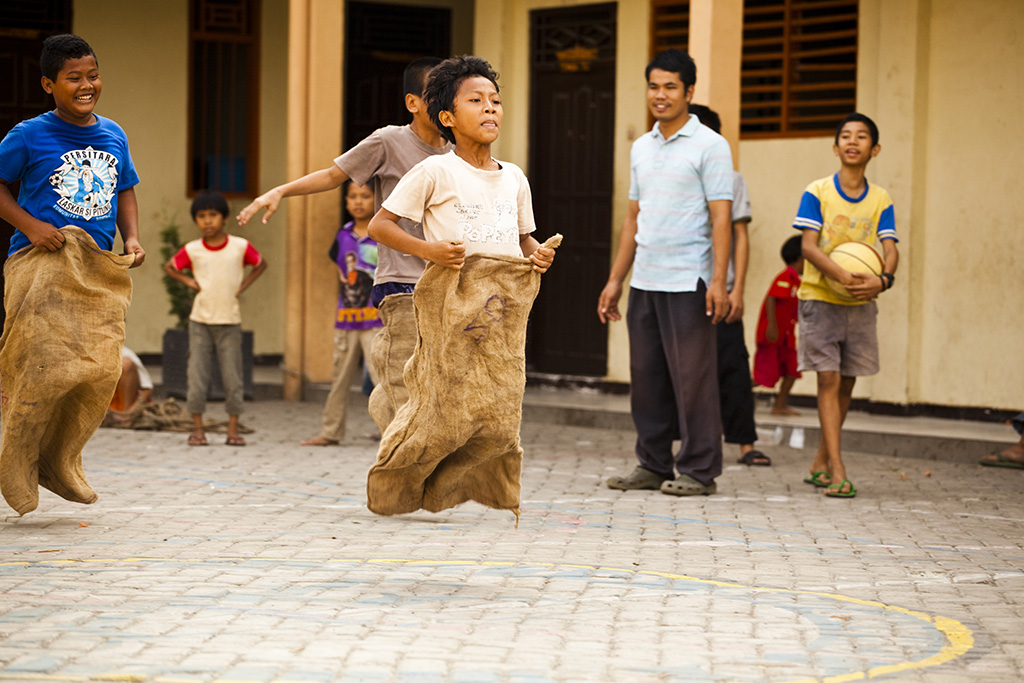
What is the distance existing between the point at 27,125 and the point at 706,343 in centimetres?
363

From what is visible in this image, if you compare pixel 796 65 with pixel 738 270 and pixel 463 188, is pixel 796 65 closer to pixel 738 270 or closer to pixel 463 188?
pixel 738 270

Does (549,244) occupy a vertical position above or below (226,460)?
above

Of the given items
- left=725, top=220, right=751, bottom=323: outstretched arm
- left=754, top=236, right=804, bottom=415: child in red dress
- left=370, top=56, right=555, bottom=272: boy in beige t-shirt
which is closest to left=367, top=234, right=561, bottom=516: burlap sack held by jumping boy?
left=370, top=56, right=555, bottom=272: boy in beige t-shirt

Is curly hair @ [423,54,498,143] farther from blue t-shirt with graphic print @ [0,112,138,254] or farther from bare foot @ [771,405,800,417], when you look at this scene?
bare foot @ [771,405,800,417]

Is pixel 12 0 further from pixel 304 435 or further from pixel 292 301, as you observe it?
pixel 304 435

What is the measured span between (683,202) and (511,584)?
3.11 m

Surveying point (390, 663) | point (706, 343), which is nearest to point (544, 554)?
point (390, 663)

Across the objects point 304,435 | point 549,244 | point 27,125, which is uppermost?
point 27,125

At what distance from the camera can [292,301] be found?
1212cm

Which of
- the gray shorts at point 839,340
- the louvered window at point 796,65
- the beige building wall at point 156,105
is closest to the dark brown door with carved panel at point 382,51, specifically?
the beige building wall at point 156,105

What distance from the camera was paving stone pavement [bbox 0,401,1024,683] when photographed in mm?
3945

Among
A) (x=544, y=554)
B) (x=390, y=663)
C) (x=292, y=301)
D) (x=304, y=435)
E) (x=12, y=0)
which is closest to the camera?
(x=390, y=663)

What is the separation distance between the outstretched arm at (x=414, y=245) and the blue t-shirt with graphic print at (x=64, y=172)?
5.14 feet

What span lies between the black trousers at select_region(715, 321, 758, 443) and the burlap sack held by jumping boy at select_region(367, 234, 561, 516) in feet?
13.4
